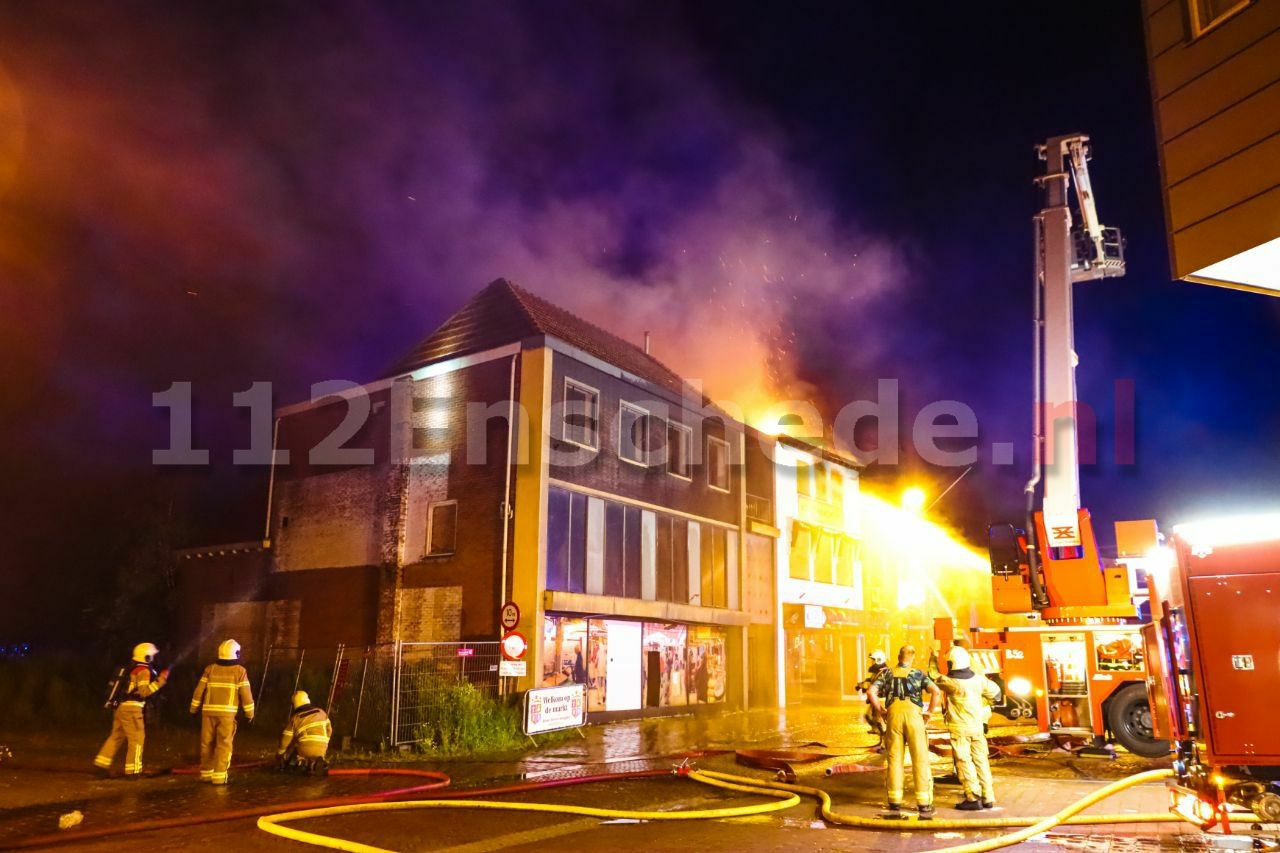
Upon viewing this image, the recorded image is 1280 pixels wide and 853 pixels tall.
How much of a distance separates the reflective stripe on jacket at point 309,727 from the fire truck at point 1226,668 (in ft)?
29.3

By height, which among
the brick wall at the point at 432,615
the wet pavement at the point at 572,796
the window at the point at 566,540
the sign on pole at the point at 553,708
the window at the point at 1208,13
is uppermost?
the window at the point at 1208,13

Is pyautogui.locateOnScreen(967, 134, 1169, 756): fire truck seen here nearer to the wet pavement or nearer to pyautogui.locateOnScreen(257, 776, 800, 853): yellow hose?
the wet pavement

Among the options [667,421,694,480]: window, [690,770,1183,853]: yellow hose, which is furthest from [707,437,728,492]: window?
[690,770,1183,853]: yellow hose

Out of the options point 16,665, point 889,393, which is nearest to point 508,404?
point 889,393

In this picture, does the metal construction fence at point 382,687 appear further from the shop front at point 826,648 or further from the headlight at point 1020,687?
the shop front at point 826,648

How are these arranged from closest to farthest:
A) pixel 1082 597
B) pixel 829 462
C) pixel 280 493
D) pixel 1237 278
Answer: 1. pixel 1237 278
2. pixel 1082 597
3. pixel 280 493
4. pixel 829 462

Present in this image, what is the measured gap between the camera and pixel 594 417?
66.5 feet

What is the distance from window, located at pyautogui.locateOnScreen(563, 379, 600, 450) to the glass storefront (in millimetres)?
3866

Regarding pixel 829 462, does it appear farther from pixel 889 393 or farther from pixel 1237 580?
pixel 1237 580

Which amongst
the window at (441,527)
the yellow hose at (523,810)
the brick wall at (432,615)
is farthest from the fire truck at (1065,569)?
the window at (441,527)

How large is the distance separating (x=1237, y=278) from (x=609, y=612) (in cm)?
1522

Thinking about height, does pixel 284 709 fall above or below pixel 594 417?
below

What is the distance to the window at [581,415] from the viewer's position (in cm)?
1961

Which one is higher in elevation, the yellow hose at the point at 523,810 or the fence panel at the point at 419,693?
the fence panel at the point at 419,693
